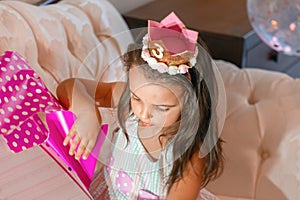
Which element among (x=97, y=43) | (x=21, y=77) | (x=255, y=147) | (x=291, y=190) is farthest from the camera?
(x=97, y=43)

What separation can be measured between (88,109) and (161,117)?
0.52 feet

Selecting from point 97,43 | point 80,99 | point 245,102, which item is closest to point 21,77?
point 80,99

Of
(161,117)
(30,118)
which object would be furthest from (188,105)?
(30,118)

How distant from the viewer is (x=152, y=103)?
0.83m

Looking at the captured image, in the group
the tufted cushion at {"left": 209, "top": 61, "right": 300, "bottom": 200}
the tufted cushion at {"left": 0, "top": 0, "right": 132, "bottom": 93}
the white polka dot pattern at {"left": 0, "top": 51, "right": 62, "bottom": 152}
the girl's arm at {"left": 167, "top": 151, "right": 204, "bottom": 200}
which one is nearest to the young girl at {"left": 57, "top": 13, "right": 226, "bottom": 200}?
the girl's arm at {"left": 167, "top": 151, "right": 204, "bottom": 200}

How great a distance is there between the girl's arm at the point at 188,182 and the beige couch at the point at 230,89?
14.8 inches

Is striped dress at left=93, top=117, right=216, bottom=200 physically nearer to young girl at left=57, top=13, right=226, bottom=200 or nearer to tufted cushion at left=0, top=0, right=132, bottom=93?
young girl at left=57, top=13, right=226, bottom=200

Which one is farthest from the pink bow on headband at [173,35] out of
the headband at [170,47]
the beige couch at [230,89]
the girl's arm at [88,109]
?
the beige couch at [230,89]

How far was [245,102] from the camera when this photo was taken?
1.69 metres

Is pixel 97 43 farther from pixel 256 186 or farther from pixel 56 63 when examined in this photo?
pixel 256 186

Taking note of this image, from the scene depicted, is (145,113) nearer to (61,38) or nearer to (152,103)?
(152,103)

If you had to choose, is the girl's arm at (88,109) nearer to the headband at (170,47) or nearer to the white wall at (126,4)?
the headband at (170,47)

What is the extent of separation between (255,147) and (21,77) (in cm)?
69

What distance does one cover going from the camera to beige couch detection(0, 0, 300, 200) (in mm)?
1427
